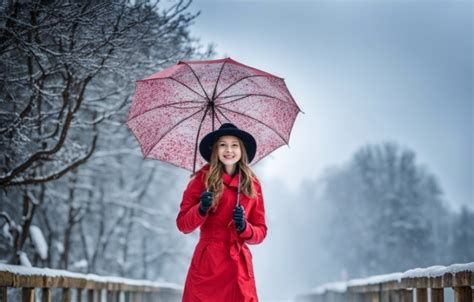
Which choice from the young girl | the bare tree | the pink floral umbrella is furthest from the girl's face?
the bare tree

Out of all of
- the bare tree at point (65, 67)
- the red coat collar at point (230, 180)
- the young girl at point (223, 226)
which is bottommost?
the young girl at point (223, 226)

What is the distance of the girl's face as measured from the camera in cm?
515

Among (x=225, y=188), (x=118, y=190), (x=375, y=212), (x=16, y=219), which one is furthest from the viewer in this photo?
(x=375, y=212)

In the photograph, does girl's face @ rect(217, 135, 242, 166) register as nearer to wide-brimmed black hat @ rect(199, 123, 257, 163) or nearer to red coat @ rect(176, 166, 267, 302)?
wide-brimmed black hat @ rect(199, 123, 257, 163)

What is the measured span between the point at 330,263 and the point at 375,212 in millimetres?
5803

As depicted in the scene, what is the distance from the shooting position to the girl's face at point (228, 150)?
5.15 meters

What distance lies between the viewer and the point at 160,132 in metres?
5.82

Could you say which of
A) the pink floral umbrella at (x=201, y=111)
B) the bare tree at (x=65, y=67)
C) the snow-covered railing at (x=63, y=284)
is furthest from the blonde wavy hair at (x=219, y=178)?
the bare tree at (x=65, y=67)

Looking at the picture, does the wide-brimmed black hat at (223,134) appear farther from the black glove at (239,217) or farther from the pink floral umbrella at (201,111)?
the black glove at (239,217)

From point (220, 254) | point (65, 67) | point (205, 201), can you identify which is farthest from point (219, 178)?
point (65, 67)

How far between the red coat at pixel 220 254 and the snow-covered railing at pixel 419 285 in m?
1.30

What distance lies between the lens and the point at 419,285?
549 cm

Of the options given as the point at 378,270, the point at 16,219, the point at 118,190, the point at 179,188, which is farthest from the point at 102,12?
the point at 378,270

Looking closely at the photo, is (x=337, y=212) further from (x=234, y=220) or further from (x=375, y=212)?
(x=234, y=220)
